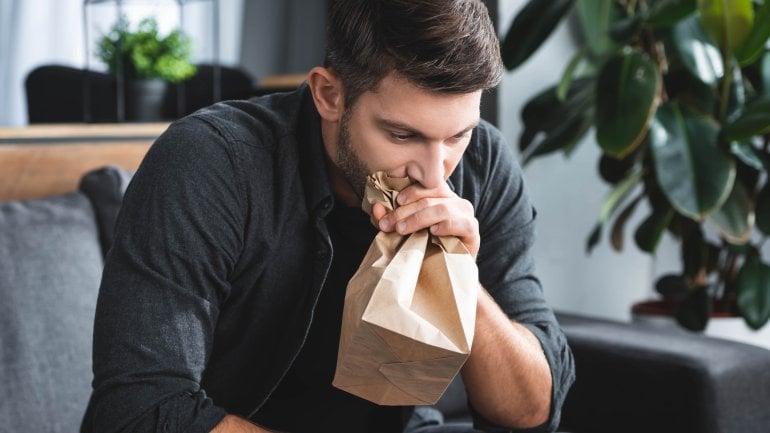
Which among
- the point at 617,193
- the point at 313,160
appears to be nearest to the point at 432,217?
the point at 313,160

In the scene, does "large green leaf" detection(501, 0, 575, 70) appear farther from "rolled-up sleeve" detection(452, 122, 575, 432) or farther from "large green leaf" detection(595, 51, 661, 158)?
"rolled-up sleeve" detection(452, 122, 575, 432)

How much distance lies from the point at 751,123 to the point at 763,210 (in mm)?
302

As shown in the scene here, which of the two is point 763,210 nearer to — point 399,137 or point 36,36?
point 399,137

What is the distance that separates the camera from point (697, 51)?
1937 millimetres

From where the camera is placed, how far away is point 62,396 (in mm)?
1410

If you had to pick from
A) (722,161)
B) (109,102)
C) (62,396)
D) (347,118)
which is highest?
(347,118)

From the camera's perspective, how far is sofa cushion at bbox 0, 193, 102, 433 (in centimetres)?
137

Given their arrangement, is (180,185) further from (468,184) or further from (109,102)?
(109,102)

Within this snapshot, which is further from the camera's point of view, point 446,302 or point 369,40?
point 369,40

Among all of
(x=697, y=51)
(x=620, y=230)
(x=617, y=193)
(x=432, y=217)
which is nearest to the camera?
(x=432, y=217)

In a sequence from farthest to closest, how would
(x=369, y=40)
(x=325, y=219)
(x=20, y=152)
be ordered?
(x=20, y=152) < (x=325, y=219) < (x=369, y=40)

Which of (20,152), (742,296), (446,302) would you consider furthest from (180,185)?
(742,296)

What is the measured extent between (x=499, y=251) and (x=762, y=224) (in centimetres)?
93

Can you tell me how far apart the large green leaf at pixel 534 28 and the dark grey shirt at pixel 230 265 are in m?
0.67
